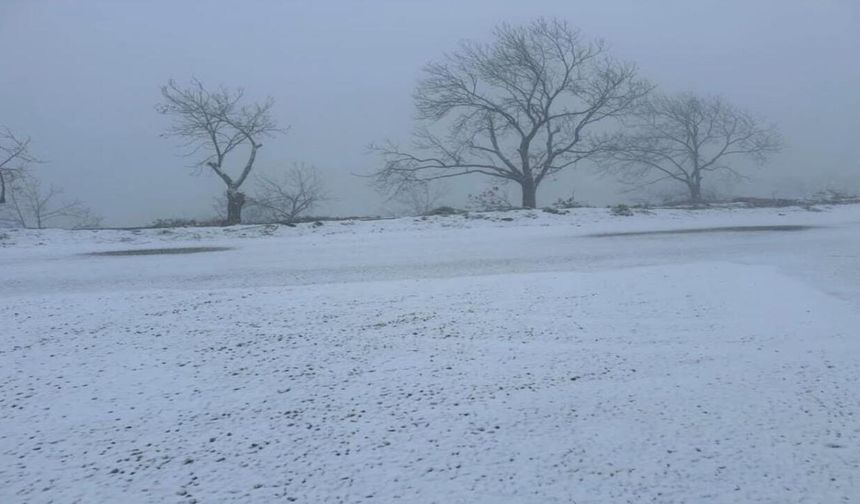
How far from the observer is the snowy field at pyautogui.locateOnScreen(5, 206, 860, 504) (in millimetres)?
3115

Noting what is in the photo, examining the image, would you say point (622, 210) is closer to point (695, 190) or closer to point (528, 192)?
point (528, 192)

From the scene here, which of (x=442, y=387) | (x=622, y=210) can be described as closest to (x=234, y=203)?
(x=622, y=210)

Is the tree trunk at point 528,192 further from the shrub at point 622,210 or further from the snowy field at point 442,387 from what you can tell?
the snowy field at point 442,387

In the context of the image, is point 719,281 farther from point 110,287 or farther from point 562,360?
point 110,287

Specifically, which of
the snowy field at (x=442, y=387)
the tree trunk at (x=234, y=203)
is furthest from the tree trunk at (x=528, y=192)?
the snowy field at (x=442, y=387)

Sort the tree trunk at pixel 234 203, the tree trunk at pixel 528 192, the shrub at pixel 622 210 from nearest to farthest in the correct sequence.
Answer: the shrub at pixel 622 210 → the tree trunk at pixel 234 203 → the tree trunk at pixel 528 192

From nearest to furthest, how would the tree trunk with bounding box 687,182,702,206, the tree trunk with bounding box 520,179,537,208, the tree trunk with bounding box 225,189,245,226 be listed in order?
the tree trunk with bounding box 225,189,245,226 < the tree trunk with bounding box 520,179,537,208 < the tree trunk with bounding box 687,182,702,206

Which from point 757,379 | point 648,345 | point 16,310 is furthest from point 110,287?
point 757,379

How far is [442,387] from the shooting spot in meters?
4.29

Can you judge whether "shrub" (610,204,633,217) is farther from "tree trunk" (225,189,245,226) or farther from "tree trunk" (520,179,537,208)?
"tree trunk" (225,189,245,226)

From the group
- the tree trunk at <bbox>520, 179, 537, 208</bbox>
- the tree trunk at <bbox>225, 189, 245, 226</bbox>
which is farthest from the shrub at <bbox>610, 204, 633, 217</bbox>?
the tree trunk at <bbox>225, 189, 245, 226</bbox>

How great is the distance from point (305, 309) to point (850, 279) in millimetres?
6956

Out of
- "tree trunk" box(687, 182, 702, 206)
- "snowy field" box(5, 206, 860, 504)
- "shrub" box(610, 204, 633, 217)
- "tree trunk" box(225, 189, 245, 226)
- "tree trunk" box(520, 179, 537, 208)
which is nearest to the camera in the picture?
"snowy field" box(5, 206, 860, 504)

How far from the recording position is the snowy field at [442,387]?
3.12 metres
